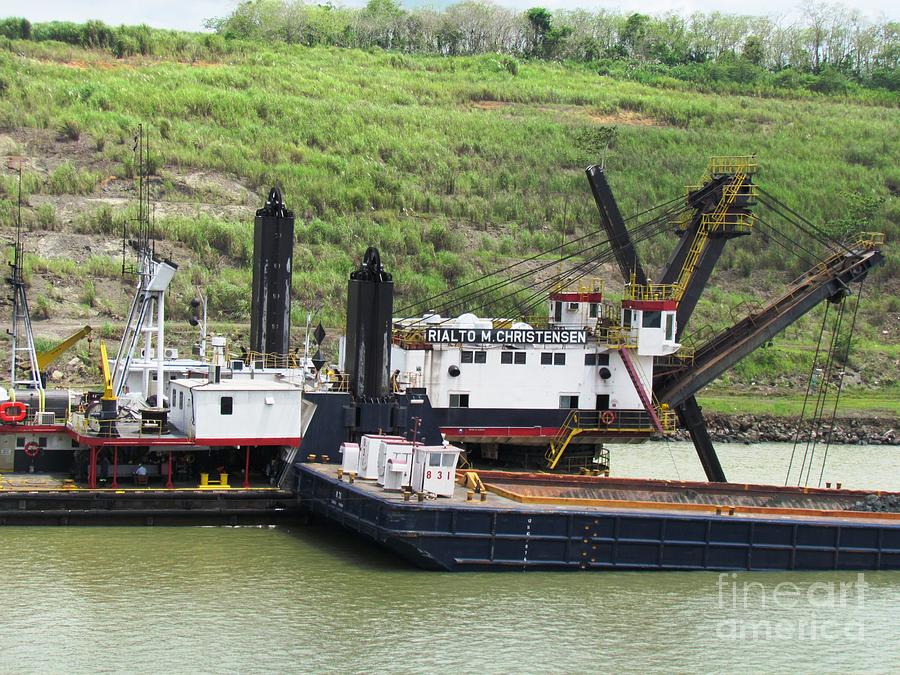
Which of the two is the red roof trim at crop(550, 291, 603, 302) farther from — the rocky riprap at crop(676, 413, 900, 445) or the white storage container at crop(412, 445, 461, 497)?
the rocky riprap at crop(676, 413, 900, 445)

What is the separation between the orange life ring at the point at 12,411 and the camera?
30.0m

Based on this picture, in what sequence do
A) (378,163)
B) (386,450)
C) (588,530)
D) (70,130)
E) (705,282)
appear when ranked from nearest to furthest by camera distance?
(588,530), (386,450), (705,282), (70,130), (378,163)

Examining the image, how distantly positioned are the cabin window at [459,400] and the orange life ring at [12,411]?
33.7 ft

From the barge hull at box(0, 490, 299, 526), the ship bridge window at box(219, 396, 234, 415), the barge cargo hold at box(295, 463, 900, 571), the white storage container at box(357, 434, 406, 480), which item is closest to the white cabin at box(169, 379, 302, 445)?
the ship bridge window at box(219, 396, 234, 415)

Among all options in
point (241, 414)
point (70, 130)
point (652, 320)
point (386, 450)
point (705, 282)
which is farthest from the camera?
point (70, 130)

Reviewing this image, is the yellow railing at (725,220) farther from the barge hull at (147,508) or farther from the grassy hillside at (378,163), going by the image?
the grassy hillside at (378,163)

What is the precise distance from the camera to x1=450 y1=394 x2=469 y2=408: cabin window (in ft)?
116

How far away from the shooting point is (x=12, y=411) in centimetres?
3016

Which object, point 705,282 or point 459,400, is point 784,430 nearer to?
point 705,282

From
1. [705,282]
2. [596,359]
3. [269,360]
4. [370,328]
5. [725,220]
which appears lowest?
[269,360]

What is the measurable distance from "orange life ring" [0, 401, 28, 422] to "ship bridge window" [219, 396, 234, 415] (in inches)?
164

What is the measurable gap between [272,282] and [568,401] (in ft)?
25.9

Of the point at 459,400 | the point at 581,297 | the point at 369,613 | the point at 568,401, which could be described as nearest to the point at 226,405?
the point at 369,613

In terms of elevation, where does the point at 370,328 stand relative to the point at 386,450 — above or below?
above
